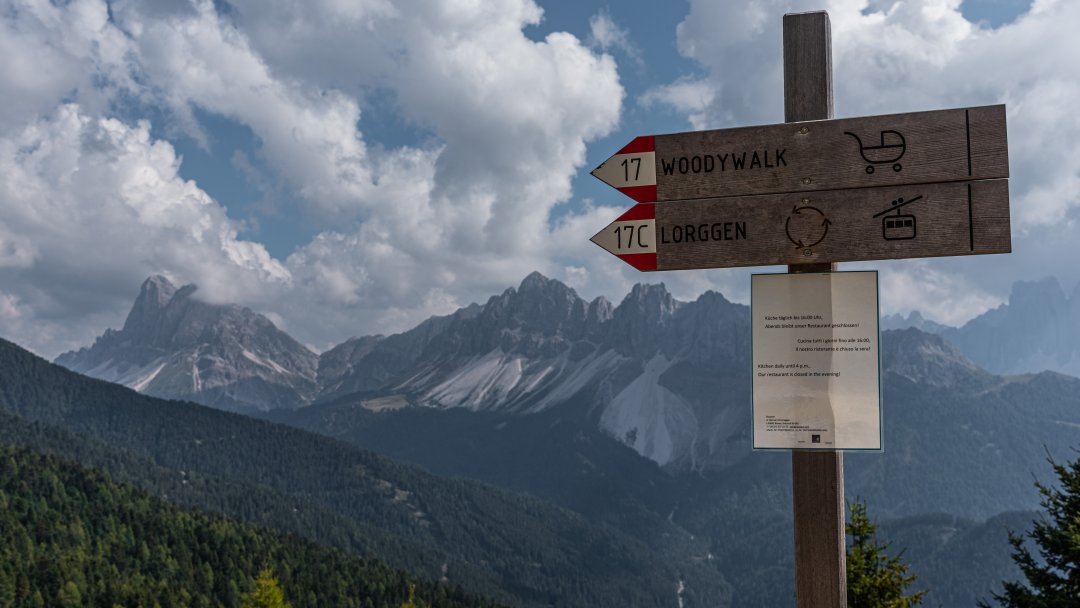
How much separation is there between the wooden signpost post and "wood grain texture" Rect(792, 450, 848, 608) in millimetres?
10

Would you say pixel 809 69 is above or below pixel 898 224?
above

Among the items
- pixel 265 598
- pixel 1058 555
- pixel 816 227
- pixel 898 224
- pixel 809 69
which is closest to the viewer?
pixel 898 224

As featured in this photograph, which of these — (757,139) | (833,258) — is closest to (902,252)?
(833,258)

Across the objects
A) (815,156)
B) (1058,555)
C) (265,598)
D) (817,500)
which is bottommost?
(265,598)

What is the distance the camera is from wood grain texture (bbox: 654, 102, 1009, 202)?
257 inches

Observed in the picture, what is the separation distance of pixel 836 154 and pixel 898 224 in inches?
30.5

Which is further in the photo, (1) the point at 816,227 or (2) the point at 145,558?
(2) the point at 145,558

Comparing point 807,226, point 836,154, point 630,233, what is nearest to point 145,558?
point 630,233

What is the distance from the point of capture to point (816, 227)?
6789mm

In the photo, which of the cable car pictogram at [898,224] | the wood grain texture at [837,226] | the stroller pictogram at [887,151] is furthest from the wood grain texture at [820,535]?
the stroller pictogram at [887,151]

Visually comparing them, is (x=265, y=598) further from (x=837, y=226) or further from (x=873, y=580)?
(x=837, y=226)

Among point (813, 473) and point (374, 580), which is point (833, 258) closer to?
point (813, 473)

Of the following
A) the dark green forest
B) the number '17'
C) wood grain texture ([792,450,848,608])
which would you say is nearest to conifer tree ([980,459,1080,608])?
wood grain texture ([792,450,848,608])

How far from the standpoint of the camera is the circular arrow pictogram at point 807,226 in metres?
6.78
